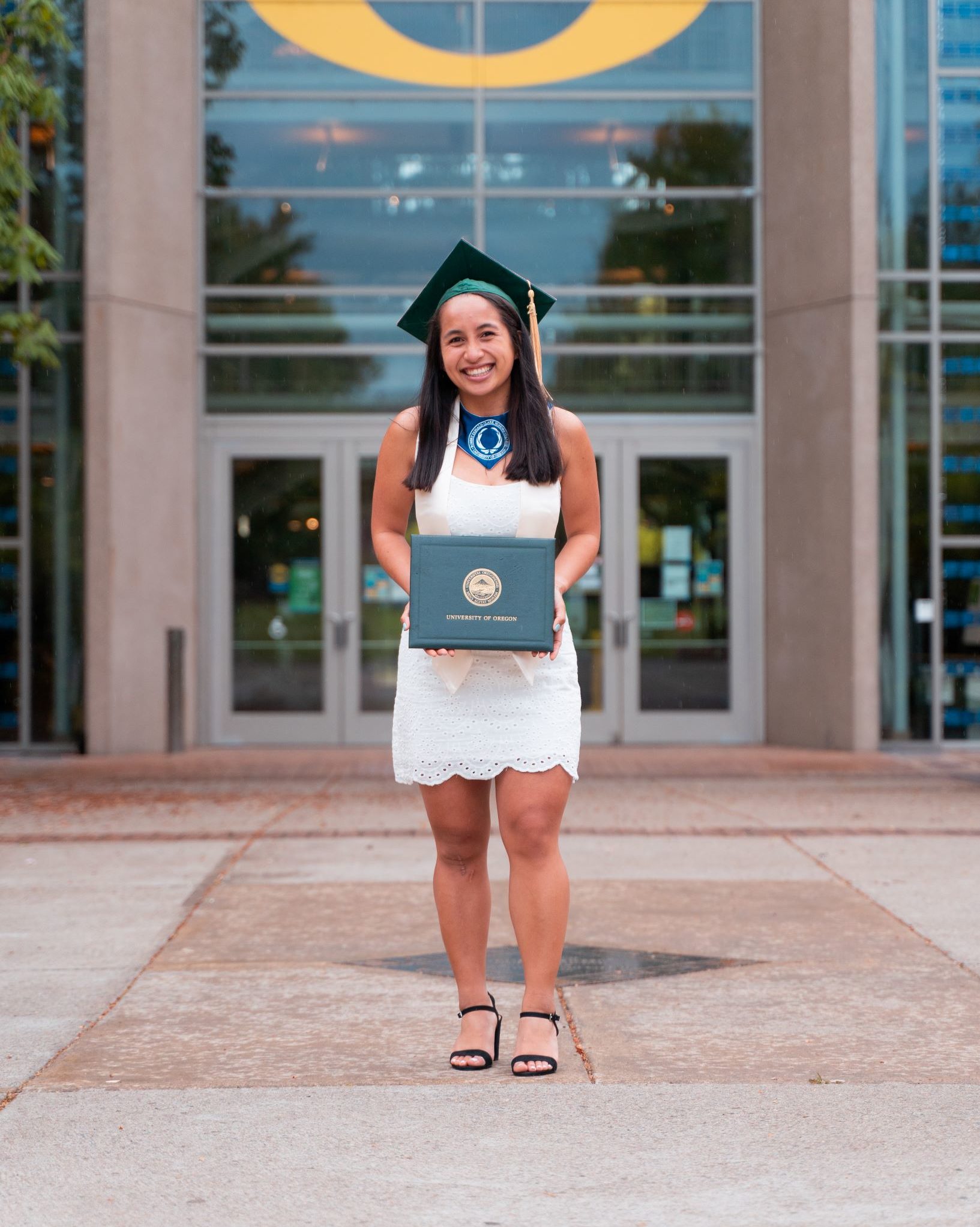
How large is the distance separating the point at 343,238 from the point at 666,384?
10.4 feet

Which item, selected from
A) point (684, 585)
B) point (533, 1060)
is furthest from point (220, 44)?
point (533, 1060)

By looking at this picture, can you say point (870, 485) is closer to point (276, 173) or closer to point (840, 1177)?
point (276, 173)

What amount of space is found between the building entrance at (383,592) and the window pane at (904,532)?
4.00 feet

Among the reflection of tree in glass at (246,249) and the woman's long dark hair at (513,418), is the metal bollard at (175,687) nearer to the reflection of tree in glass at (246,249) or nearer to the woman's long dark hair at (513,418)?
the reflection of tree in glass at (246,249)

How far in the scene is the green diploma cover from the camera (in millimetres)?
3920

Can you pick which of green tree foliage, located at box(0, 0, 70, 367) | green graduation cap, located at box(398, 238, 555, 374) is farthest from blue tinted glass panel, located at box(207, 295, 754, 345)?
green graduation cap, located at box(398, 238, 555, 374)

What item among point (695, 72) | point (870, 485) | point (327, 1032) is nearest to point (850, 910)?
point (327, 1032)

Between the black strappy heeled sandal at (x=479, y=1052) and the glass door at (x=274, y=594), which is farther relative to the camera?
the glass door at (x=274, y=594)

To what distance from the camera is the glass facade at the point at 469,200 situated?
48.1 ft

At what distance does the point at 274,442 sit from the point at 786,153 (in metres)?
5.12

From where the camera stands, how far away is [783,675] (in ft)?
47.0

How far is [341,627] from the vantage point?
573 inches

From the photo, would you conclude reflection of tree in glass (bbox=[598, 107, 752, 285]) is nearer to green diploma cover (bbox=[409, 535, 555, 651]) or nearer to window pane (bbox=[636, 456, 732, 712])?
window pane (bbox=[636, 456, 732, 712])

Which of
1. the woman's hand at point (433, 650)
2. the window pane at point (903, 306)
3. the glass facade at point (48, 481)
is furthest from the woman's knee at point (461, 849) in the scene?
the window pane at point (903, 306)
